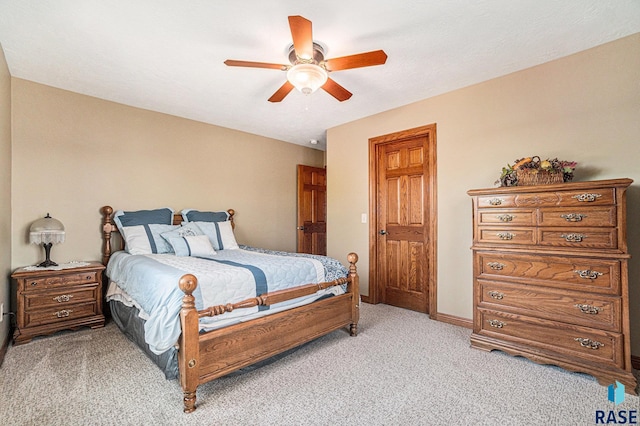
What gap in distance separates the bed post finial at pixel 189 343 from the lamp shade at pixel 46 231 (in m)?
2.13

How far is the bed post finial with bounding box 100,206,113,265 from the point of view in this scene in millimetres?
3354

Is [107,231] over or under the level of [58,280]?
over

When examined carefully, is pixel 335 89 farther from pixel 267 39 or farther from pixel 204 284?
pixel 204 284

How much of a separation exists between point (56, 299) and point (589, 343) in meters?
4.35

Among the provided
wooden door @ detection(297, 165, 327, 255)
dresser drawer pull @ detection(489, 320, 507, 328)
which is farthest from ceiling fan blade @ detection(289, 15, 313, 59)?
wooden door @ detection(297, 165, 327, 255)

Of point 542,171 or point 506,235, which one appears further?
point 506,235

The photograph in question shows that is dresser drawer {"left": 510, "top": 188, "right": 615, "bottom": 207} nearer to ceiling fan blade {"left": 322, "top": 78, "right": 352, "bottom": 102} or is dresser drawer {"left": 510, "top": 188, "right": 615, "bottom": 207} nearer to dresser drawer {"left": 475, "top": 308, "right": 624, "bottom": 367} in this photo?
dresser drawer {"left": 475, "top": 308, "right": 624, "bottom": 367}

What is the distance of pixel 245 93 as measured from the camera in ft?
10.8

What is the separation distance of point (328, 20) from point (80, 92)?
2.92 m

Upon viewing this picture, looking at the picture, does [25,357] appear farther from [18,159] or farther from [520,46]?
[520,46]

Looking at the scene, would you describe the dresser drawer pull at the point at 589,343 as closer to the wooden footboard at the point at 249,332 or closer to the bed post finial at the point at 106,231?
the wooden footboard at the point at 249,332

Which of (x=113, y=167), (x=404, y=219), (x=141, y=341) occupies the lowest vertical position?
(x=141, y=341)

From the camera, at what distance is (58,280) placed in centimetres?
281

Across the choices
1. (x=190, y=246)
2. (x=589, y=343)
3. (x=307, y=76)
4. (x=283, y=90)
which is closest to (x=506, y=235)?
(x=589, y=343)
